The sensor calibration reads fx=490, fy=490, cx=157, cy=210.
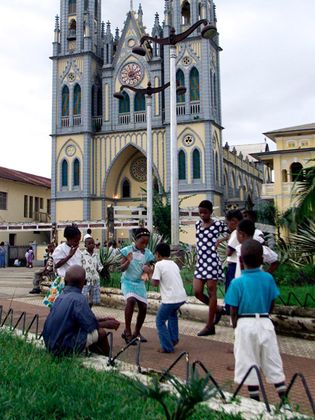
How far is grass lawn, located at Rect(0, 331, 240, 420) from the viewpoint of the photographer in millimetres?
3207

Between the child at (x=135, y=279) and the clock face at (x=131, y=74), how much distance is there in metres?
38.3

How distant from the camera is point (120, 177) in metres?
45.0

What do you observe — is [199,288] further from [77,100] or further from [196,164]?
[77,100]

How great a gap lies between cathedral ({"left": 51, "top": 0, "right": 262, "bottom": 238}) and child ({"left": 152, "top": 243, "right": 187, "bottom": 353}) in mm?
32607

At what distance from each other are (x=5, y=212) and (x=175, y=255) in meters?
35.3

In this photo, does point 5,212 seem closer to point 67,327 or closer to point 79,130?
point 79,130

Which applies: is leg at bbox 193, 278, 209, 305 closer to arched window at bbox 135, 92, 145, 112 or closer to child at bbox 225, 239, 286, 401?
child at bbox 225, 239, 286, 401

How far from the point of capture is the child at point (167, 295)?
595 cm

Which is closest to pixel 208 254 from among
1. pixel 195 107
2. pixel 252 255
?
pixel 252 255

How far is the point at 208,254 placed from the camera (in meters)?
6.81

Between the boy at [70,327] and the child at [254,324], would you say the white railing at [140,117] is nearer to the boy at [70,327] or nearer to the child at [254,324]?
the boy at [70,327]

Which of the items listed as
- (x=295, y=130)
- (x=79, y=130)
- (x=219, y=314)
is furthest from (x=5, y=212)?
(x=219, y=314)

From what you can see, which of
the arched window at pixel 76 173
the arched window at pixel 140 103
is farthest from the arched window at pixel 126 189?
the arched window at pixel 140 103

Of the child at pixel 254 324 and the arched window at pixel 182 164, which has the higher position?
the arched window at pixel 182 164
